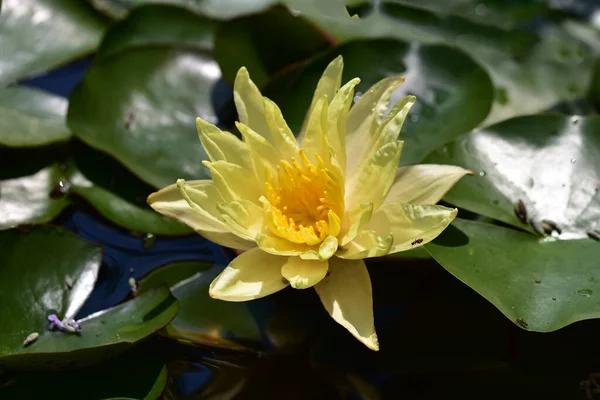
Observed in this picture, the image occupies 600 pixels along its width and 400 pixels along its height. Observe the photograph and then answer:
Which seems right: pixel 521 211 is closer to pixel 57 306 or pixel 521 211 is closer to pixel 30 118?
pixel 57 306

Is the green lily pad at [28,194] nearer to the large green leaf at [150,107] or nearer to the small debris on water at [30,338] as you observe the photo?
the large green leaf at [150,107]

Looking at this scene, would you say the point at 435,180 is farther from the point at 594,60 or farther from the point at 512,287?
the point at 594,60

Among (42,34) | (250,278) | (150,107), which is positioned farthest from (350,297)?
(42,34)

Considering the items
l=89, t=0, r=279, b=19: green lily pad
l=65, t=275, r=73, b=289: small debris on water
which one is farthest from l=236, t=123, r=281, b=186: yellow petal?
l=89, t=0, r=279, b=19: green lily pad

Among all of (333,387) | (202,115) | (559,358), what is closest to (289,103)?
(202,115)

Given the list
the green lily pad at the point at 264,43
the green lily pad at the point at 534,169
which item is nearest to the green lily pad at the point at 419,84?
the green lily pad at the point at 534,169

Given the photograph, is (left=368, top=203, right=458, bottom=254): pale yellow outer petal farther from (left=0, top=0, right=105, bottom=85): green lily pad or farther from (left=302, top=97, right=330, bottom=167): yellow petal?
(left=0, top=0, right=105, bottom=85): green lily pad
